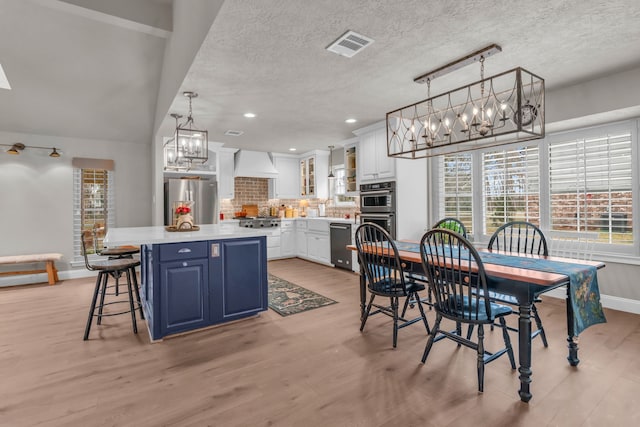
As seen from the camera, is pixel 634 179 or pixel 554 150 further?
pixel 554 150

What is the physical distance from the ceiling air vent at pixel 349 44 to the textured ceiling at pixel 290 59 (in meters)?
0.06

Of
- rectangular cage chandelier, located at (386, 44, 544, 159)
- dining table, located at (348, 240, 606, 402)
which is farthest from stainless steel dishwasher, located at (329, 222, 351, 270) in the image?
dining table, located at (348, 240, 606, 402)

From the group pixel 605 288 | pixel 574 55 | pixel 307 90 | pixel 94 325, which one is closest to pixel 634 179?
pixel 605 288

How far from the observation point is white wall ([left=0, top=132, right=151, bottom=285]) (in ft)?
16.6

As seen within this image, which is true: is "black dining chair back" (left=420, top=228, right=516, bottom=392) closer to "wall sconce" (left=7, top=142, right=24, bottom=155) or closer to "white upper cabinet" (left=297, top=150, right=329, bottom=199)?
"white upper cabinet" (left=297, top=150, right=329, bottom=199)

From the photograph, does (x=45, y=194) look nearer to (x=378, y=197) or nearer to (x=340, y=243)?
(x=340, y=243)

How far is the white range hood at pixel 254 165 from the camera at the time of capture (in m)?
6.76

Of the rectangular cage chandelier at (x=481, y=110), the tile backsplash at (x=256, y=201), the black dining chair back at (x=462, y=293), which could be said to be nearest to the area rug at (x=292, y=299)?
the black dining chair back at (x=462, y=293)

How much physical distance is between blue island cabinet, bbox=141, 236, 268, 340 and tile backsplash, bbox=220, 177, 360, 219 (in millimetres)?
3785

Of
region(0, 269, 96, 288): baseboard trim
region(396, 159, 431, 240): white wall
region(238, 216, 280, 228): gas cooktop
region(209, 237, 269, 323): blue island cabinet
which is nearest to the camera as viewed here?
region(209, 237, 269, 323): blue island cabinet

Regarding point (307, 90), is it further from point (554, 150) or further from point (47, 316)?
point (47, 316)

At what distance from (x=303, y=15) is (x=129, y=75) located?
10.8ft

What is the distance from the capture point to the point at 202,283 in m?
3.00

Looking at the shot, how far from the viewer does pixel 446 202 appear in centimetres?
495
